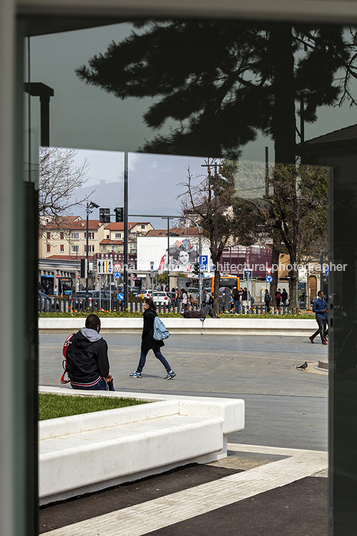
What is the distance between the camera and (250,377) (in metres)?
12.4

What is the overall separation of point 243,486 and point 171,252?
32391 millimetres

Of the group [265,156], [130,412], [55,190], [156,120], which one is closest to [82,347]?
[130,412]

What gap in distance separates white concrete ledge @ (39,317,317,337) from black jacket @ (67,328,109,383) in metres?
15.4

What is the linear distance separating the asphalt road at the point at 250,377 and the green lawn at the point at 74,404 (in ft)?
5.04

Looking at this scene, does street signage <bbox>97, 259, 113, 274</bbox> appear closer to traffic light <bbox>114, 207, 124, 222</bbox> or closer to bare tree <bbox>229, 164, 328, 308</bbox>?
traffic light <bbox>114, 207, 124, 222</bbox>

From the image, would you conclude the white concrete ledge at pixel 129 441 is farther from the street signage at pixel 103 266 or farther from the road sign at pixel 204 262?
the road sign at pixel 204 262

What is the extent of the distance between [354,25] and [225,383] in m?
10.2

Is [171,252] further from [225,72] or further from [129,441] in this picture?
[225,72]

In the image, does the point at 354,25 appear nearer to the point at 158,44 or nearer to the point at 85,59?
the point at 158,44

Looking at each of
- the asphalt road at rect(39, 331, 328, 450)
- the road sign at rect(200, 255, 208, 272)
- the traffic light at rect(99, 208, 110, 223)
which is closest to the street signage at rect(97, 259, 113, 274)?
the traffic light at rect(99, 208, 110, 223)

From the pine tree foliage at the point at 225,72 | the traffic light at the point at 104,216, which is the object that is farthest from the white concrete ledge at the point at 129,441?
the traffic light at the point at 104,216

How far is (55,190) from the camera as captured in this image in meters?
18.0

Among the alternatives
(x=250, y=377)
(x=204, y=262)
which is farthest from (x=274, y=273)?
(x=250, y=377)

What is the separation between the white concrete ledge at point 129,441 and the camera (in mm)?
4780
